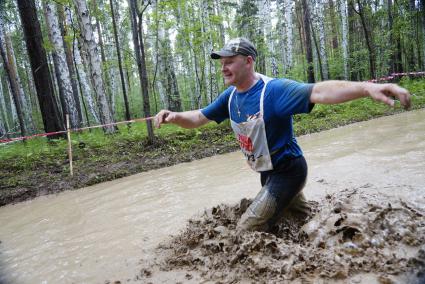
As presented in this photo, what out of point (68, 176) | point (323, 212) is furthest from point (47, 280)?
point (68, 176)

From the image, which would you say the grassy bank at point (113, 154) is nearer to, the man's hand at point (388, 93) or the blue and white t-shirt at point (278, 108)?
the blue and white t-shirt at point (278, 108)

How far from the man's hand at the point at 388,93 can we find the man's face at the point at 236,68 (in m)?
1.14

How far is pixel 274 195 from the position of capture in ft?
9.95

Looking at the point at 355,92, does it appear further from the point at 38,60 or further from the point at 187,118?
the point at 38,60

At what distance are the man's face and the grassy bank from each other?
5.22 meters

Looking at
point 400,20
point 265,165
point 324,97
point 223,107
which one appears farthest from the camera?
point 400,20

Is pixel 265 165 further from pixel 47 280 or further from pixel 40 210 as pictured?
pixel 40 210

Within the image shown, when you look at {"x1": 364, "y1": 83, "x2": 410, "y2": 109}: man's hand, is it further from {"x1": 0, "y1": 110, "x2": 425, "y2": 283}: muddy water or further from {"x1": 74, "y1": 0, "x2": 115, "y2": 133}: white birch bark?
{"x1": 74, "y1": 0, "x2": 115, "y2": 133}: white birch bark

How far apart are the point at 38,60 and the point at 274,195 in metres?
10.4

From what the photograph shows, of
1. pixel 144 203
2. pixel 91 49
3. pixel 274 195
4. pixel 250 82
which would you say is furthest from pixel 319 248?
pixel 91 49

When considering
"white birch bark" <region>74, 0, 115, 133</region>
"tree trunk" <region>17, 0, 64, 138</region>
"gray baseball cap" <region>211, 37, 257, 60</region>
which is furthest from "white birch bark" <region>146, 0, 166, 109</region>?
"gray baseball cap" <region>211, 37, 257, 60</region>

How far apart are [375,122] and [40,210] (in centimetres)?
931

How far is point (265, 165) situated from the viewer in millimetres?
3059

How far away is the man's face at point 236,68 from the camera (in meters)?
3.04
